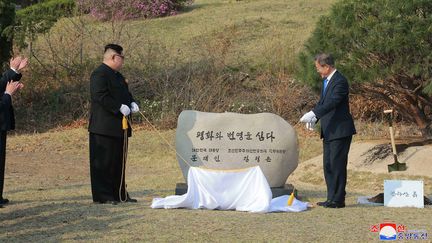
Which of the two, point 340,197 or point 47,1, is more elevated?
point 47,1

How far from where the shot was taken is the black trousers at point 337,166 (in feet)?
29.7

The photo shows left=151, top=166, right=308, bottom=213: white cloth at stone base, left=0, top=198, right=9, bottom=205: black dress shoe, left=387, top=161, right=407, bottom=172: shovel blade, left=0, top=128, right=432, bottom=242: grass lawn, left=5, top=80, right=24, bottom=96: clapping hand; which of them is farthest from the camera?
left=387, top=161, right=407, bottom=172: shovel blade

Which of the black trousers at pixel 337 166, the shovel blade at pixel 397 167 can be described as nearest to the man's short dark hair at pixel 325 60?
the black trousers at pixel 337 166

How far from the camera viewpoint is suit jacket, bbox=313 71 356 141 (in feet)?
29.5

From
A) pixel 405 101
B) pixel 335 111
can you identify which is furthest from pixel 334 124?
pixel 405 101

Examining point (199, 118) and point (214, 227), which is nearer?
point (214, 227)

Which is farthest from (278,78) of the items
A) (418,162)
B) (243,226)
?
(243,226)

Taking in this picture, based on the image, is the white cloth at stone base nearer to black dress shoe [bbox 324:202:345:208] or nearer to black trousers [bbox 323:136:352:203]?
black dress shoe [bbox 324:202:345:208]

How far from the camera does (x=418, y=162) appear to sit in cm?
1160

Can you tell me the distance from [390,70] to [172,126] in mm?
7655

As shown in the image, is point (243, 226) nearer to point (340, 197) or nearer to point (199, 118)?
point (340, 197)

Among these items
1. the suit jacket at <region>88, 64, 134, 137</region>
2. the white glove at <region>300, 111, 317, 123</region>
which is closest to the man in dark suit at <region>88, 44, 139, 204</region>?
the suit jacket at <region>88, 64, 134, 137</region>

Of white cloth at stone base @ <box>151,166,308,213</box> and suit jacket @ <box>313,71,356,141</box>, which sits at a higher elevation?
suit jacket @ <box>313,71,356,141</box>

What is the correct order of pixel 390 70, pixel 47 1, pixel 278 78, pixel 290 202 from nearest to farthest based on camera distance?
pixel 290 202
pixel 390 70
pixel 278 78
pixel 47 1
